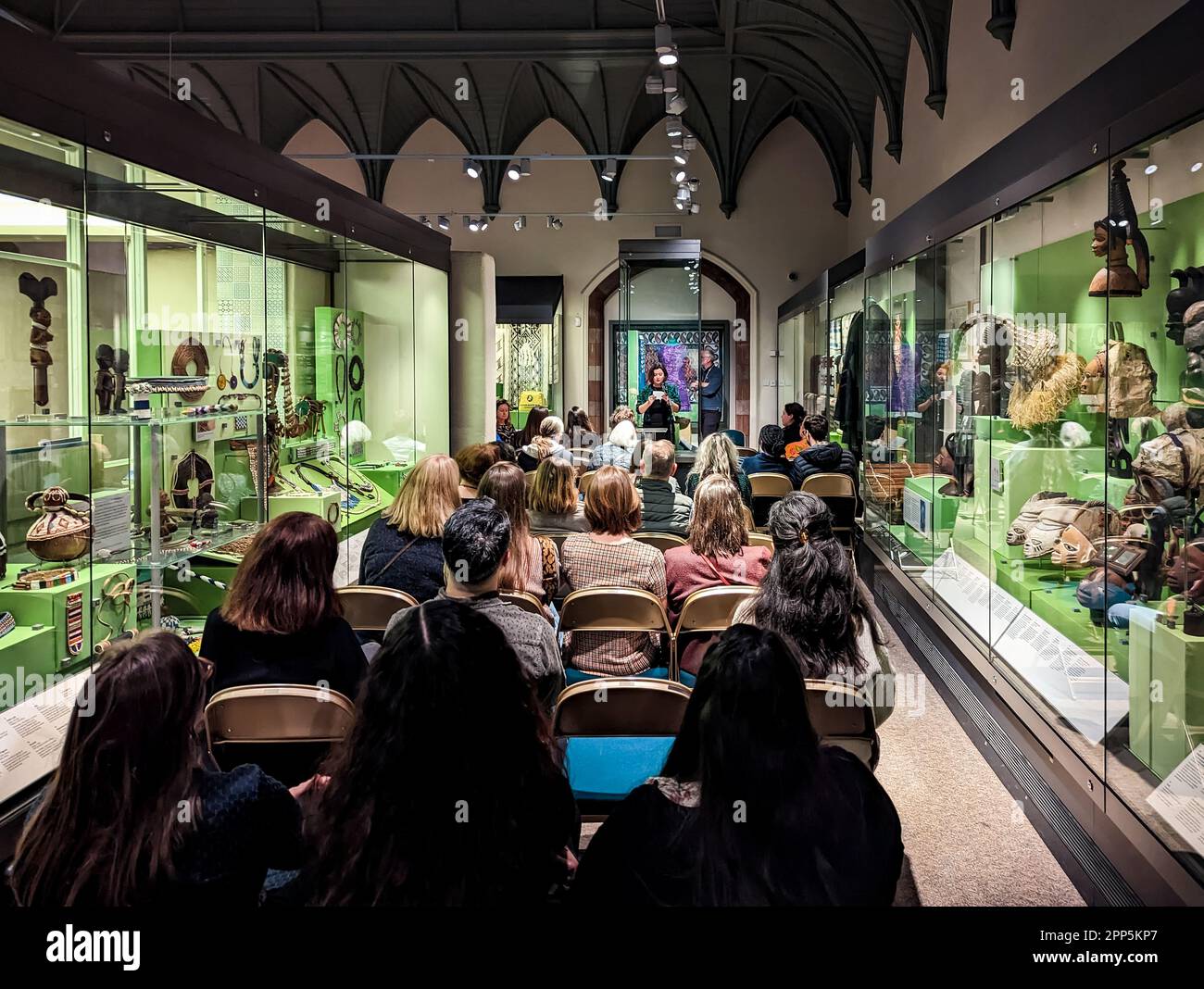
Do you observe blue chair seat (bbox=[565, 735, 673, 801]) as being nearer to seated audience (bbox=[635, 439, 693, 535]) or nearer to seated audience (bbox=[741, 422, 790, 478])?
seated audience (bbox=[635, 439, 693, 535])

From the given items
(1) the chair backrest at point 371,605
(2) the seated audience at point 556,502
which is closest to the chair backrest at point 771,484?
(2) the seated audience at point 556,502

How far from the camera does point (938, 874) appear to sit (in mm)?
3748

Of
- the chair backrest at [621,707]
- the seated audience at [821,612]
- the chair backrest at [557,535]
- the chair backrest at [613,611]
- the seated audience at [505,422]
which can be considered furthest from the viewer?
the seated audience at [505,422]

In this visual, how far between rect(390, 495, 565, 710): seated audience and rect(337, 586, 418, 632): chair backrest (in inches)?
34.6

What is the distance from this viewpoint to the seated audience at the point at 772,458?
9.47 m

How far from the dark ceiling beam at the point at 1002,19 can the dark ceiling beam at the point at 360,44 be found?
6.47 metres

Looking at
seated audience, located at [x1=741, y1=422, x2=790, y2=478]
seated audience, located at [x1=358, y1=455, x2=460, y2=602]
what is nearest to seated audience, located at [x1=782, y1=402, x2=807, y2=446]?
seated audience, located at [x1=741, y1=422, x2=790, y2=478]

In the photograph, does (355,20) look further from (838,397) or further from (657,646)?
(657,646)

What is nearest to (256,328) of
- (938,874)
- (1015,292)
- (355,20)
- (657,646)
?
(657,646)

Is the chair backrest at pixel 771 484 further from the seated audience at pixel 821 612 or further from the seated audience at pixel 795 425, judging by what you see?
the seated audience at pixel 821 612

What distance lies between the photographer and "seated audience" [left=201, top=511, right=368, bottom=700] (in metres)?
3.24

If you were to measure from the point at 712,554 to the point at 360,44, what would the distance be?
11.8 metres

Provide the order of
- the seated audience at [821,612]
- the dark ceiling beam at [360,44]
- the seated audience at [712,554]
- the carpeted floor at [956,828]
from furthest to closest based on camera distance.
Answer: the dark ceiling beam at [360,44] < the seated audience at [712,554] < the carpeted floor at [956,828] < the seated audience at [821,612]

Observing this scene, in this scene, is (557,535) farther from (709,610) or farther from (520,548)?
(709,610)
